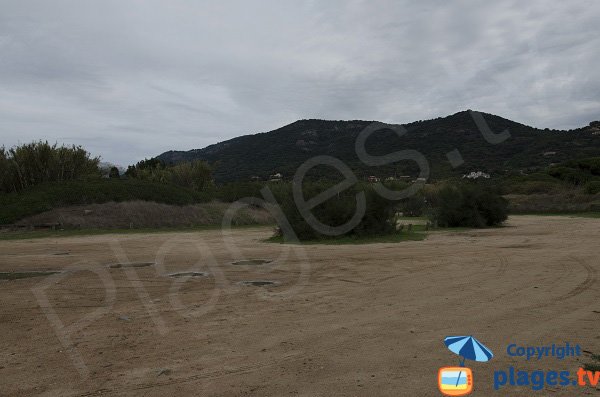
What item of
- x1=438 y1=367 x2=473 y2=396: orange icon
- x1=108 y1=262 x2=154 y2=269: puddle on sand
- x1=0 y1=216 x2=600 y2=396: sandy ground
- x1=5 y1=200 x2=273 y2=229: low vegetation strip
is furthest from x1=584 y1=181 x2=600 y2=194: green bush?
x1=438 y1=367 x2=473 y2=396: orange icon

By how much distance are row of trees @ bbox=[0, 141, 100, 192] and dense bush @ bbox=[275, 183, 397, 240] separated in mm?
23830

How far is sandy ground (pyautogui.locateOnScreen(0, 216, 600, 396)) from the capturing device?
4941 millimetres

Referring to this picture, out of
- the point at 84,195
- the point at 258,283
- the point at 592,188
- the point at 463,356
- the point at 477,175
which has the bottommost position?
the point at 258,283

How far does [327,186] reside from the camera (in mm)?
24609

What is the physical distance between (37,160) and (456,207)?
31792 mm

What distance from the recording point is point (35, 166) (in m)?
39.6

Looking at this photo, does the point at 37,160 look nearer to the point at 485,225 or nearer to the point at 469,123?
the point at 485,225

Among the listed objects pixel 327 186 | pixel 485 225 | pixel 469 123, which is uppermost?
pixel 469 123

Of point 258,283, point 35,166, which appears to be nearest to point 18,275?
point 258,283

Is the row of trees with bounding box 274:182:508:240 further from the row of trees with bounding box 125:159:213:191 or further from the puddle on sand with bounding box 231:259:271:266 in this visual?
the row of trees with bounding box 125:159:213:191

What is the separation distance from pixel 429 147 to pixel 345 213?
202 ft

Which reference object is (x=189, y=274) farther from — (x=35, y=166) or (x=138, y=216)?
(x=35, y=166)

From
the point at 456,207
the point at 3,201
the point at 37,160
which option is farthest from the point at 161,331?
the point at 37,160

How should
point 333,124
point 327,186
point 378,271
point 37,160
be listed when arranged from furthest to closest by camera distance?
point 333,124 → point 37,160 → point 327,186 → point 378,271
